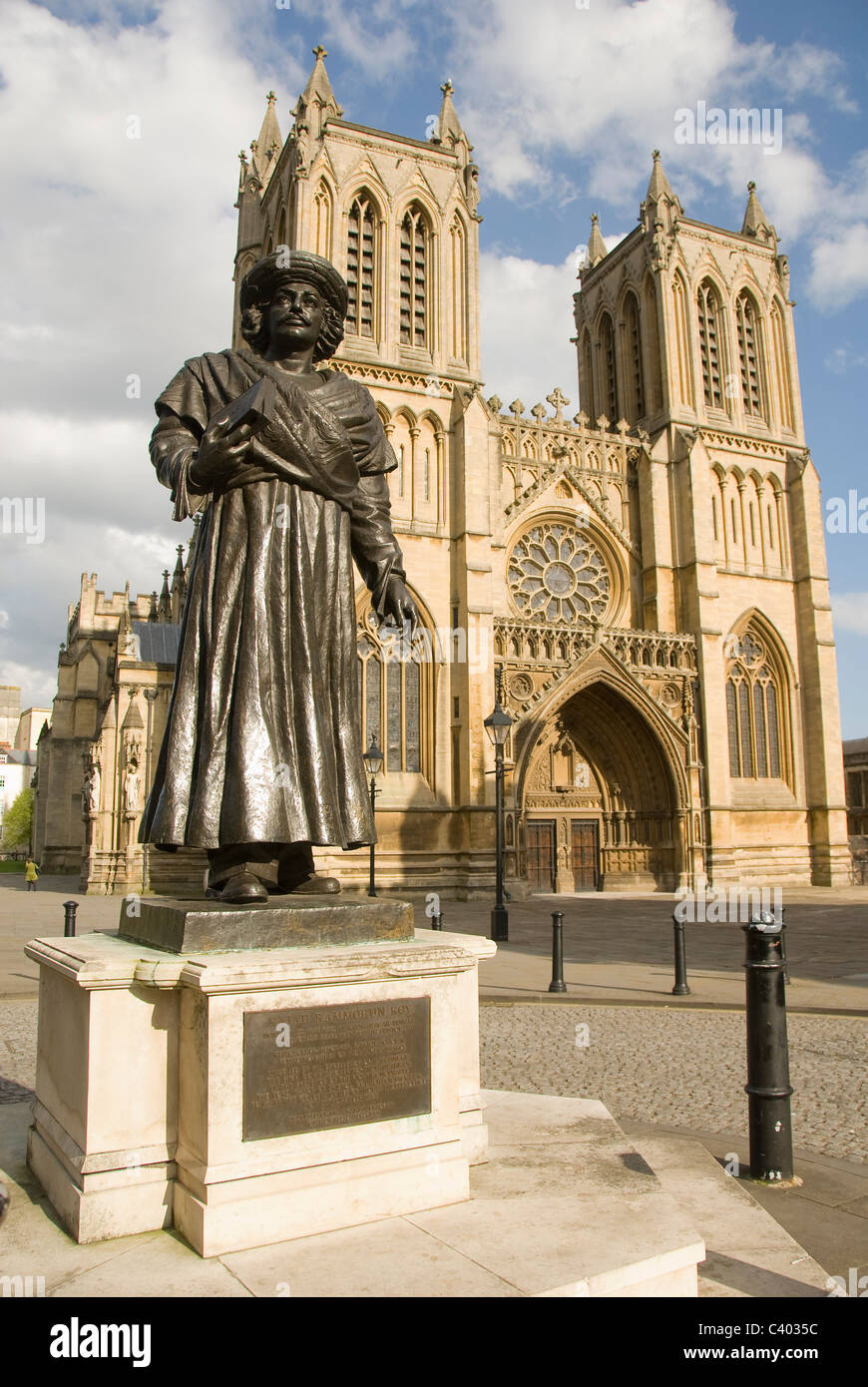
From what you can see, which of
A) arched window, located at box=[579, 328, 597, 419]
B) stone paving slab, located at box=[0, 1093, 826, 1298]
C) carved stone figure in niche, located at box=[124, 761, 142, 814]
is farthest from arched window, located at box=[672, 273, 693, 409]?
stone paving slab, located at box=[0, 1093, 826, 1298]

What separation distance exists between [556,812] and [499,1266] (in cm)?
2560

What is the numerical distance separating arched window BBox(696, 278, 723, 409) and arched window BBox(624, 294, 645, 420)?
2.12 m

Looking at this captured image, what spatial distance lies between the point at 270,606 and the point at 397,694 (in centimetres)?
2204

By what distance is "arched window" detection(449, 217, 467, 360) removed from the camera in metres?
28.4

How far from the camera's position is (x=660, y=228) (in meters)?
32.1

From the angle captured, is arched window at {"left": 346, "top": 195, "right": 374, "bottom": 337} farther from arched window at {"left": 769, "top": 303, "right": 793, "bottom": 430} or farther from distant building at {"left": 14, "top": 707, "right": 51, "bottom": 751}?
distant building at {"left": 14, "top": 707, "right": 51, "bottom": 751}

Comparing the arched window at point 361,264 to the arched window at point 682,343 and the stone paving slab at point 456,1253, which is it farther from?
the stone paving slab at point 456,1253

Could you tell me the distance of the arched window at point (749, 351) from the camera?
107ft

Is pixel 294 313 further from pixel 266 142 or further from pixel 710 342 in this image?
pixel 266 142

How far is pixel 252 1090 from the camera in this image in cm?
282

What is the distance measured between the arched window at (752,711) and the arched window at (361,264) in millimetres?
15187

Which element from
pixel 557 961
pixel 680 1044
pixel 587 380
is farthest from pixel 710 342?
pixel 680 1044

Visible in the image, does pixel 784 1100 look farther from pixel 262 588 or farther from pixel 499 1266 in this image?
pixel 262 588
